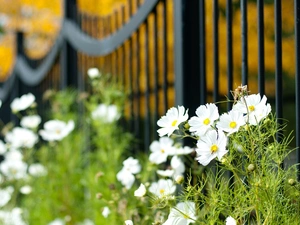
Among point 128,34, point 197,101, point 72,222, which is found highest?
point 128,34

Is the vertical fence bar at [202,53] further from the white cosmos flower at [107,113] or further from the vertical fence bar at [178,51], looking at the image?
the white cosmos flower at [107,113]

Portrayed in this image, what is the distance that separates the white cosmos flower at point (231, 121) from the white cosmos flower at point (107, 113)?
1772 millimetres

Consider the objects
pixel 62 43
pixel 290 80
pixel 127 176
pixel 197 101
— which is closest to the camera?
pixel 127 176

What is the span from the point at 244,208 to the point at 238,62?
4.60m

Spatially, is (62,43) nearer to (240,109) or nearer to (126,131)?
(126,131)

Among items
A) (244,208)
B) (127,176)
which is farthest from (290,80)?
(244,208)

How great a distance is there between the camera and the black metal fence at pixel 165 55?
1.99 metres

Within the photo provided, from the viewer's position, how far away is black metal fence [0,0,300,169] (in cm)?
199

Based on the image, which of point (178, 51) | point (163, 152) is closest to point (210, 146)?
point (163, 152)

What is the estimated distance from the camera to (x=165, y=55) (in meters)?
2.85

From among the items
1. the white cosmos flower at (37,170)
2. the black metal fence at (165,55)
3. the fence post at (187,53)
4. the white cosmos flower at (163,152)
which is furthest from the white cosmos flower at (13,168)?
the white cosmos flower at (163,152)

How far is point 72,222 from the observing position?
3.83m

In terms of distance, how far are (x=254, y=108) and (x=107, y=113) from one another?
180cm

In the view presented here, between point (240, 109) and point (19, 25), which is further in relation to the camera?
point (19, 25)
